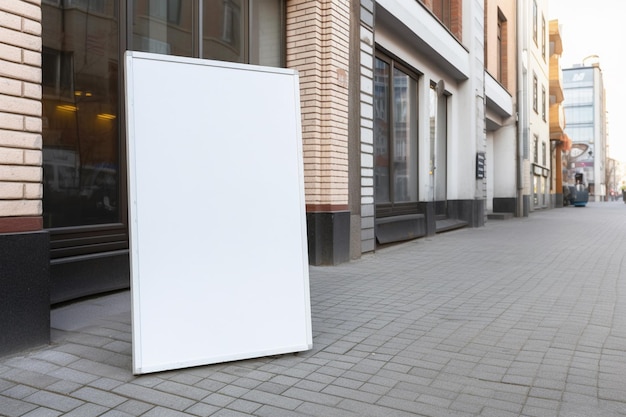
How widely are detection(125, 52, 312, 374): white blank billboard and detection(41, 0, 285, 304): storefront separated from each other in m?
2.05

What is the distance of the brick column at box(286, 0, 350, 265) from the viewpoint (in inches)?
315

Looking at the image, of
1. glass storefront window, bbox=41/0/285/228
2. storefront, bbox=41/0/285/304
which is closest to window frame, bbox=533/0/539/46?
glass storefront window, bbox=41/0/285/228

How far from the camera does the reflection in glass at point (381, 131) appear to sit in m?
10.9

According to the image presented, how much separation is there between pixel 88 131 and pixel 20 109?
1729 mm

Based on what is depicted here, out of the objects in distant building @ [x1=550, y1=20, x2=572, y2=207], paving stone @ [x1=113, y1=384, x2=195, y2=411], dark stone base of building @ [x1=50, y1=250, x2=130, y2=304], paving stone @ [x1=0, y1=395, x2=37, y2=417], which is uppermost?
distant building @ [x1=550, y1=20, x2=572, y2=207]

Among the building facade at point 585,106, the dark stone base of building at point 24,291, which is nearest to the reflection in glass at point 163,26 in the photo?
the dark stone base of building at point 24,291

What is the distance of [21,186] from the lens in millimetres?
3883

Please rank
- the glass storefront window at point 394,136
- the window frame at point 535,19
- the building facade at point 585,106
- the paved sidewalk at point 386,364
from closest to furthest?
the paved sidewalk at point 386,364
the glass storefront window at point 394,136
the window frame at point 535,19
the building facade at point 585,106

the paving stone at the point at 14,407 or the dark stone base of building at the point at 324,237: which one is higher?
the dark stone base of building at the point at 324,237

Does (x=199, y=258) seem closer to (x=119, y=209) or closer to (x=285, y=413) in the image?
(x=285, y=413)

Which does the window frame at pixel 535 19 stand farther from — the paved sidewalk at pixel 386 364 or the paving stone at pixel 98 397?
the paving stone at pixel 98 397

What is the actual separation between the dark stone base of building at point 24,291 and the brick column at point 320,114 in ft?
14.8

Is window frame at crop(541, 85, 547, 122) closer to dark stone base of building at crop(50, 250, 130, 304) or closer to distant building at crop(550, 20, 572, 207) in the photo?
distant building at crop(550, 20, 572, 207)

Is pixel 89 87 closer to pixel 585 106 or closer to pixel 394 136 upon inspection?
pixel 394 136
